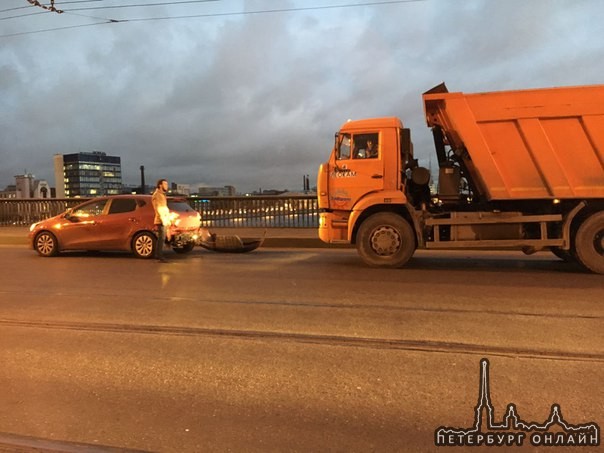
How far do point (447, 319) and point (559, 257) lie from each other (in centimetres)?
587

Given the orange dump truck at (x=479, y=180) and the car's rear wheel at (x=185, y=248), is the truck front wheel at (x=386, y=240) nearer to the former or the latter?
the orange dump truck at (x=479, y=180)

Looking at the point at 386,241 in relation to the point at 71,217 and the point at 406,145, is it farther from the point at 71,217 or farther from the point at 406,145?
the point at 71,217

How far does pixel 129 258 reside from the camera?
12.1 meters

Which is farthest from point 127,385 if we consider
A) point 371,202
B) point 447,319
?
point 371,202

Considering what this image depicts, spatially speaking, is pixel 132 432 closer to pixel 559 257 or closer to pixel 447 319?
pixel 447 319

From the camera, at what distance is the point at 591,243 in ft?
28.9

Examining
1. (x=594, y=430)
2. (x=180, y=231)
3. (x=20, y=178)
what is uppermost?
(x=20, y=178)

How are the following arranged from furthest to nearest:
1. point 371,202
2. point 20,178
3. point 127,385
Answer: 1. point 20,178
2. point 371,202
3. point 127,385

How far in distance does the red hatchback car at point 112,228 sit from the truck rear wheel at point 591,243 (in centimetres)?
857

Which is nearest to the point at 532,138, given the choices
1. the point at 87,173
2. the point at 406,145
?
the point at 406,145

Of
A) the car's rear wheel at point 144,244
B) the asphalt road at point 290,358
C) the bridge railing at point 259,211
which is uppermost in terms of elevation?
the bridge railing at point 259,211

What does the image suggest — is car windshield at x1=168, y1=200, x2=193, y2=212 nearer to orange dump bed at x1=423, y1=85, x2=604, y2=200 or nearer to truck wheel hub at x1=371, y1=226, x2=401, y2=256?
truck wheel hub at x1=371, y1=226, x2=401, y2=256

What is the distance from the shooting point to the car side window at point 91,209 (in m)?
12.2

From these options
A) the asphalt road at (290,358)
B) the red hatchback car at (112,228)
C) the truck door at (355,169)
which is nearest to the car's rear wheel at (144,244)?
the red hatchback car at (112,228)
